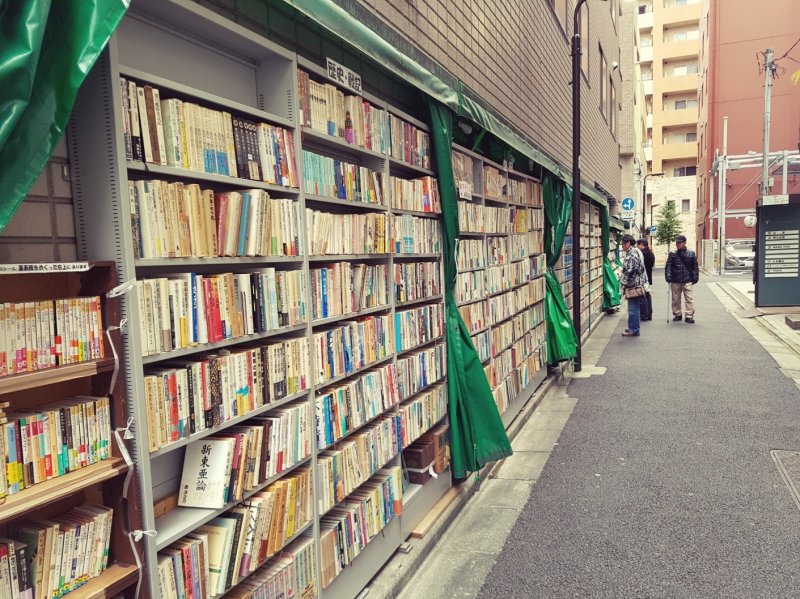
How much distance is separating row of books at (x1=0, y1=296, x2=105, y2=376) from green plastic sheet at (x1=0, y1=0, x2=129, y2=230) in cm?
34

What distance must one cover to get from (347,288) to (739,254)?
39290 mm

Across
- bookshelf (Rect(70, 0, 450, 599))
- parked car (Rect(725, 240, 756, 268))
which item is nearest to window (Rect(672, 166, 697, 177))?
parked car (Rect(725, 240, 756, 268))

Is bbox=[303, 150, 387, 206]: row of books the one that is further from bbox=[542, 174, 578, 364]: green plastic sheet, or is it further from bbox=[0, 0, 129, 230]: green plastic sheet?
bbox=[542, 174, 578, 364]: green plastic sheet

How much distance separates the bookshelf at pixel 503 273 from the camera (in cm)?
516

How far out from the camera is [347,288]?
3207 mm

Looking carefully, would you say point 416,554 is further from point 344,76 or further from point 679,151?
point 679,151

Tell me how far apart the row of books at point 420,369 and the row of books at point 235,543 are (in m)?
1.23

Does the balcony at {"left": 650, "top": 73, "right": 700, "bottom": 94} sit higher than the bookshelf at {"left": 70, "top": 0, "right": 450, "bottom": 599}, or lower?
higher

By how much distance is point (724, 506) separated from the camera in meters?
4.37

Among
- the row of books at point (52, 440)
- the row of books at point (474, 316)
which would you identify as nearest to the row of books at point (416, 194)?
the row of books at point (474, 316)

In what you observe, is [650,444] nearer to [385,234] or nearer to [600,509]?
[600,509]

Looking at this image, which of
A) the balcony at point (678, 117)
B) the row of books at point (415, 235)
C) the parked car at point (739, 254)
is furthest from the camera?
the balcony at point (678, 117)

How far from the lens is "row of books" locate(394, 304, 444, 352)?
385cm

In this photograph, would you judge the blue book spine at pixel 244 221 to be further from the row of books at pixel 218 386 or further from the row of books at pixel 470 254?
the row of books at pixel 470 254
